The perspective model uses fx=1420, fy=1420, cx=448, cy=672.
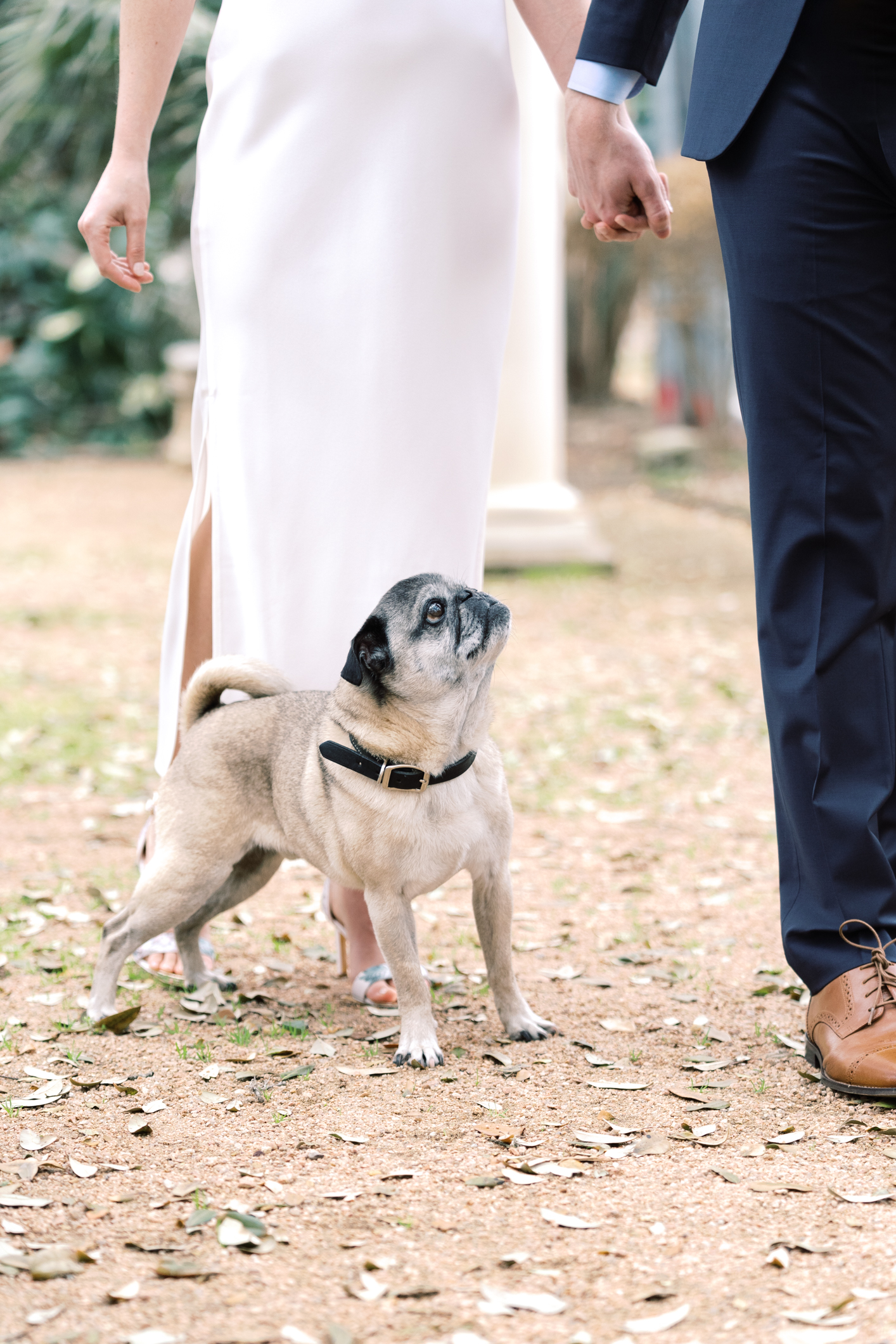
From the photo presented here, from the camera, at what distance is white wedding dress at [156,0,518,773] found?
2.82 m

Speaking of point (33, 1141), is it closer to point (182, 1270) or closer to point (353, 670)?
point (182, 1270)

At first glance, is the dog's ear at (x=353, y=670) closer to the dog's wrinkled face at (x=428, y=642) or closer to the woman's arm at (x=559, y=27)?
the dog's wrinkled face at (x=428, y=642)

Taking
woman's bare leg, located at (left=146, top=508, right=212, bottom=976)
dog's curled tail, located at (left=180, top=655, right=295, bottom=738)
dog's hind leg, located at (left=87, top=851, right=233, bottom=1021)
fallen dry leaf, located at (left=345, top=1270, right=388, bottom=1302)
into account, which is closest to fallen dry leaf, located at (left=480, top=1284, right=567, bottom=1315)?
fallen dry leaf, located at (left=345, top=1270, right=388, bottom=1302)

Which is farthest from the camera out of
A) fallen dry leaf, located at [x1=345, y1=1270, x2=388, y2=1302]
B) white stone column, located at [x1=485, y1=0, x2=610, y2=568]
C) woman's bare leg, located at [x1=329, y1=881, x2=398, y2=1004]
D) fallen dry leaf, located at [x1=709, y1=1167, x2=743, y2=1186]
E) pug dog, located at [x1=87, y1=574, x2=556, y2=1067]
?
white stone column, located at [x1=485, y1=0, x2=610, y2=568]

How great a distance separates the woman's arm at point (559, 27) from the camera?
294 cm

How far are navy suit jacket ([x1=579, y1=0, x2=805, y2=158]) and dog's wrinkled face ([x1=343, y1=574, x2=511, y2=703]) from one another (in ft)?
2.93

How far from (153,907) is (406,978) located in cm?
59

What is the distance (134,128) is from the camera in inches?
114

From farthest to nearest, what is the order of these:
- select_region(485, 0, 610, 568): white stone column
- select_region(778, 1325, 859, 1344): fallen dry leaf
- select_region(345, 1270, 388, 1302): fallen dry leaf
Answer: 1. select_region(485, 0, 610, 568): white stone column
2. select_region(345, 1270, 388, 1302): fallen dry leaf
3. select_region(778, 1325, 859, 1344): fallen dry leaf

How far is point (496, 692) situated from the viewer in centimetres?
657

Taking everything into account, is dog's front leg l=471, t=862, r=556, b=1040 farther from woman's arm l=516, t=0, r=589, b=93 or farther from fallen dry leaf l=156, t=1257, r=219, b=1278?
woman's arm l=516, t=0, r=589, b=93

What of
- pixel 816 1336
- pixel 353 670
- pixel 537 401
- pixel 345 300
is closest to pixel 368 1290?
pixel 816 1336

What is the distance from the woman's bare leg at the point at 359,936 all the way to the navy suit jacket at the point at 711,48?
5.58 ft

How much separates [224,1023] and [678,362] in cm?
1675
